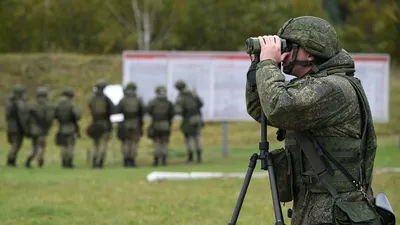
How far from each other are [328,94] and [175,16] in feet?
140

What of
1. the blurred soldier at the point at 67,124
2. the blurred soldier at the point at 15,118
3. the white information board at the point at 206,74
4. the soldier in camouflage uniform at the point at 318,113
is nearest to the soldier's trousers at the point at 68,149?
the blurred soldier at the point at 67,124

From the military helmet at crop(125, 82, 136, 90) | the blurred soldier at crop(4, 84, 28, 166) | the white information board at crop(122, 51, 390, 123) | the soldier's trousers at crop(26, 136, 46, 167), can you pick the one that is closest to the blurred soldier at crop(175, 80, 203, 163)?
the military helmet at crop(125, 82, 136, 90)

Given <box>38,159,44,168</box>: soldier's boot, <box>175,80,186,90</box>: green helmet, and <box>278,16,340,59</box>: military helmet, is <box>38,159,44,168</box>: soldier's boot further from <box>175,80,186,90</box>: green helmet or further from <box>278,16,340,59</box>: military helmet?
<box>278,16,340,59</box>: military helmet

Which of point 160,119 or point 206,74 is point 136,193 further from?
point 206,74

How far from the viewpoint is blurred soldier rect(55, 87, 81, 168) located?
73.4 feet

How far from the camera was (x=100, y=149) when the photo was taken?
22750 millimetres

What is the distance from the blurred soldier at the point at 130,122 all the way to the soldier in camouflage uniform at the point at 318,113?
16.8m

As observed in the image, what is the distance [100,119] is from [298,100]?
17481 mm

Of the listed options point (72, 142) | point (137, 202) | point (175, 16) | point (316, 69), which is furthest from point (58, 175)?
point (175, 16)

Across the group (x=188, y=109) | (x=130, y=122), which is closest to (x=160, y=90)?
(x=188, y=109)

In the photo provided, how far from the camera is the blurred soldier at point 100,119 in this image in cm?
2225

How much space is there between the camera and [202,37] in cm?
4828

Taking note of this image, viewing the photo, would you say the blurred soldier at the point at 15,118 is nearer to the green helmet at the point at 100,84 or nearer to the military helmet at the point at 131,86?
the green helmet at the point at 100,84

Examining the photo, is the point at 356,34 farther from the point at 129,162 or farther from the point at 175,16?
the point at 129,162
